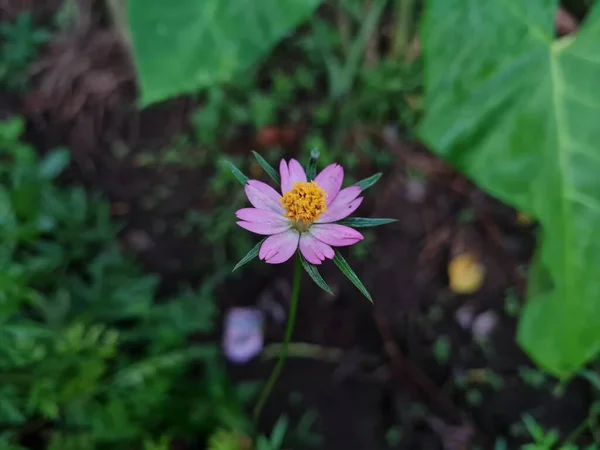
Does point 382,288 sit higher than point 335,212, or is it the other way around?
point 335,212

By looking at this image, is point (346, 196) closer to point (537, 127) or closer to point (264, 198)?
point (264, 198)

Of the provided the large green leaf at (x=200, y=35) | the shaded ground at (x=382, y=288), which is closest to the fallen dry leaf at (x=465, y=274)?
the shaded ground at (x=382, y=288)

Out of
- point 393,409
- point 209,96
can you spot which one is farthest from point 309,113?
point 393,409

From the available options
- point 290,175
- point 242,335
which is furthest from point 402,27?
point 290,175

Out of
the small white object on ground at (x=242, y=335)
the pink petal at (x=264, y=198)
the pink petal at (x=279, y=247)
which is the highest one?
the pink petal at (x=264, y=198)

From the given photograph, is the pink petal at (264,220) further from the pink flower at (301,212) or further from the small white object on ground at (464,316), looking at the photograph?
the small white object on ground at (464,316)

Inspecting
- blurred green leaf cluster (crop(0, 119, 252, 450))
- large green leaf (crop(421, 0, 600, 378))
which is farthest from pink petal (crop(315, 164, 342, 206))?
blurred green leaf cluster (crop(0, 119, 252, 450))
